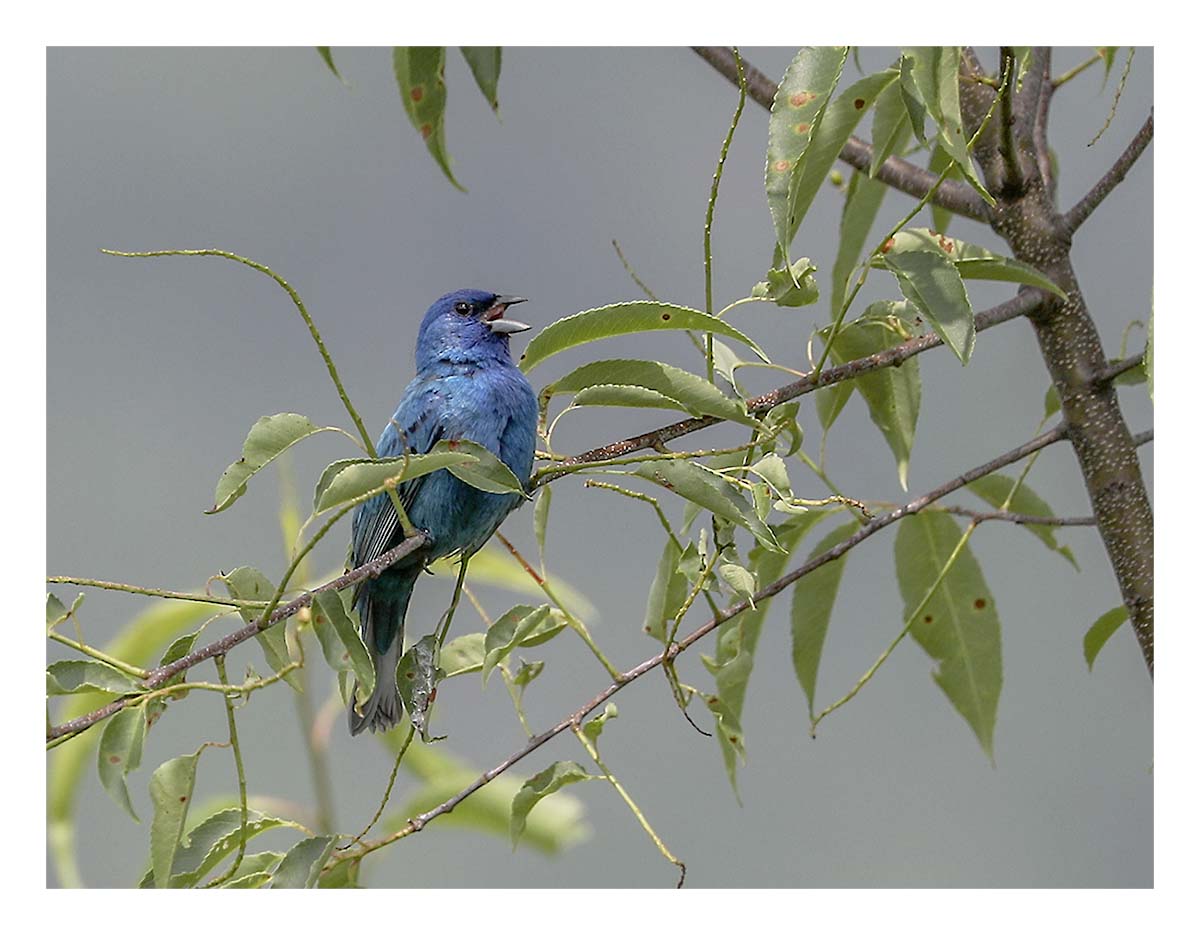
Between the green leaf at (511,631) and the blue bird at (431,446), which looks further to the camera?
the blue bird at (431,446)

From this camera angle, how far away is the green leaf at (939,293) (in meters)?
1.05

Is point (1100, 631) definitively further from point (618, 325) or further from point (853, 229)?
point (618, 325)

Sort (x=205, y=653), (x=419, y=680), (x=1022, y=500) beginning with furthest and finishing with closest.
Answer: (x=1022, y=500) → (x=419, y=680) → (x=205, y=653)

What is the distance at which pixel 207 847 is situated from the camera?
123 cm

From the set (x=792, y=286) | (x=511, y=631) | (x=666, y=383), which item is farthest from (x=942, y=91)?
(x=511, y=631)

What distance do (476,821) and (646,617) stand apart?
46 cm

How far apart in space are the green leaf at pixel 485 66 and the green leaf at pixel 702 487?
1.07 feet

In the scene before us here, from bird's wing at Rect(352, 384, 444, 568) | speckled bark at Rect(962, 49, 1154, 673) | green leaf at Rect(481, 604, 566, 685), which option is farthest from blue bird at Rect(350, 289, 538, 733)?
speckled bark at Rect(962, 49, 1154, 673)

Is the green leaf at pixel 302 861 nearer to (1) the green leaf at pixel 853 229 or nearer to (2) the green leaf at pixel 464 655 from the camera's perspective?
(2) the green leaf at pixel 464 655

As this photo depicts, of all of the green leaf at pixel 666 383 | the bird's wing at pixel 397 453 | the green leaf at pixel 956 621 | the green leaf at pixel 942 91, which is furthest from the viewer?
the green leaf at pixel 956 621

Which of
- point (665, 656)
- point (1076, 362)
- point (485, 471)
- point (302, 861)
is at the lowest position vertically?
point (302, 861)

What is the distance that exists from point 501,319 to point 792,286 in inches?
27.8

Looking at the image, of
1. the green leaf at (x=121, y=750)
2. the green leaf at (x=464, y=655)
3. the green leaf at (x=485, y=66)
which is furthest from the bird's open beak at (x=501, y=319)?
the green leaf at (x=121, y=750)
